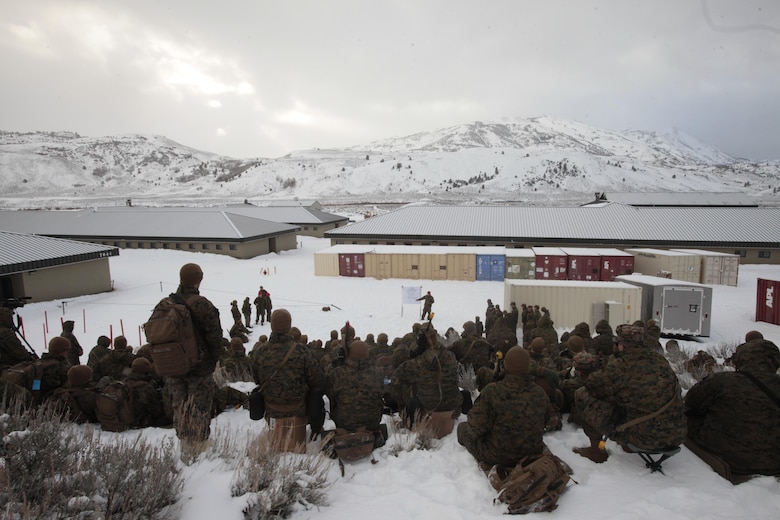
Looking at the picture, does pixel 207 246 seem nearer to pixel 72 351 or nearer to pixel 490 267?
pixel 490 267

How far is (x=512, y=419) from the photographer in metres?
4.48

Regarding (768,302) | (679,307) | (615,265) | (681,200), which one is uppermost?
(681,200)

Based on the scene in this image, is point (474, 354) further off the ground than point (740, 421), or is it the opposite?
point (740, 421)

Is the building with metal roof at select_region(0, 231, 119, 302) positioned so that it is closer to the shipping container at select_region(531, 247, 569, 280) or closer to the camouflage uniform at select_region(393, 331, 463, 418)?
the camouflage uniform at select_region(393, 331, 463, 418)

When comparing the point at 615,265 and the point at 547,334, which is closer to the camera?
the point at 547,334

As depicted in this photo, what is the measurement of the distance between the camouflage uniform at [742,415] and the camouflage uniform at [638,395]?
515 millimetres

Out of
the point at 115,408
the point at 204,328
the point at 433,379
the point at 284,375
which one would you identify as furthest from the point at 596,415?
the point at 115,408

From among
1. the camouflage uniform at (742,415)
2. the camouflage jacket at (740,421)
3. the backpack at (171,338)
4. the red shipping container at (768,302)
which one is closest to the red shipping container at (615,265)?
the red shipping container at (768,302)

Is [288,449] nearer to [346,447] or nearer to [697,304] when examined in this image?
[346,447]

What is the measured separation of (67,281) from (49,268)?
3.76ft

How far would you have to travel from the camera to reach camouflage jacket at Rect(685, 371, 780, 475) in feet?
14.2

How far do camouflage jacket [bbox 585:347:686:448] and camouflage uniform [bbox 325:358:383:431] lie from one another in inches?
108

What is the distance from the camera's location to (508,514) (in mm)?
4016

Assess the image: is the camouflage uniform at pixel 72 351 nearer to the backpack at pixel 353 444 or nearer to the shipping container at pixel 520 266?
the backpack at pixel 353 444
